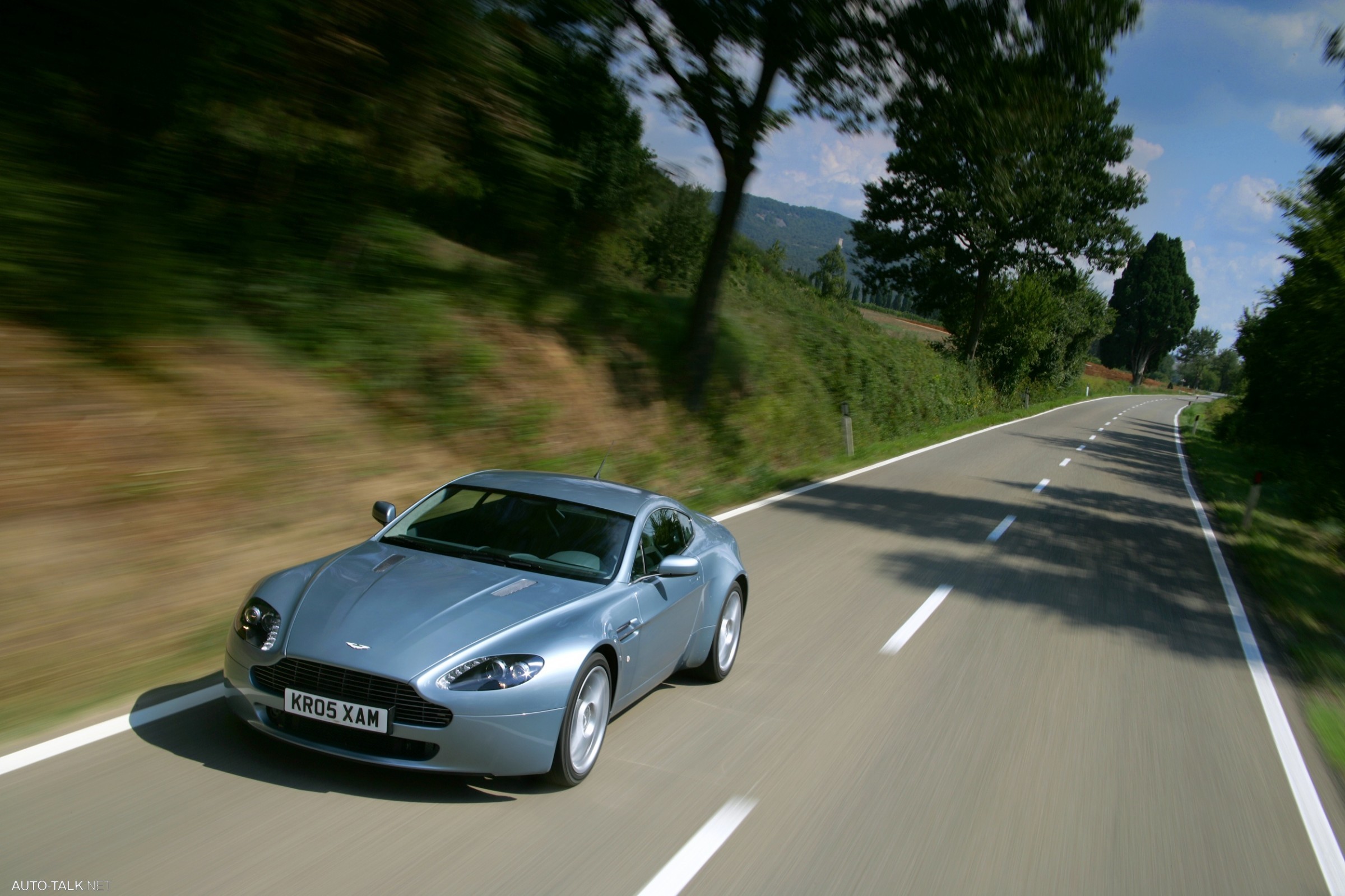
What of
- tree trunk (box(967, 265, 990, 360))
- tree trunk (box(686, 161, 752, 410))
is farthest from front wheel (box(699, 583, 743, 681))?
tree trunk (box(967, 265, 990, 360))

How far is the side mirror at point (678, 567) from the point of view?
5.20 m

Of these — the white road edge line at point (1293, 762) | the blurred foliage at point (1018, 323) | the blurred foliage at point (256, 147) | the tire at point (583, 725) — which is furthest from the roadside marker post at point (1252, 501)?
the blurred foliage at point (1018, 323)

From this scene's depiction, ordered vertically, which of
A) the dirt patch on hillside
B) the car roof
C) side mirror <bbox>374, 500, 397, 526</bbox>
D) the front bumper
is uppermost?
the dirt patch on hillside

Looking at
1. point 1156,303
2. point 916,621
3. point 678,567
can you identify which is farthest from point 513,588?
point 1156,303

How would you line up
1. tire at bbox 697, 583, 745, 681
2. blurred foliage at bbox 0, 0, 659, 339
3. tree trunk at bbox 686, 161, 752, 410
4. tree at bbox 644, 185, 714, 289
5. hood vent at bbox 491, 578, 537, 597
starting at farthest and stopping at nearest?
tree at bbox 644, 185, 714, 289
tree trunk at bbox 686, 161, 752, 410
blurred foliage at bbox 0, 0, 659, 339
tire at bbox 697, 583, 745, 681
hood vent at bbox 491, 578, 537, 597

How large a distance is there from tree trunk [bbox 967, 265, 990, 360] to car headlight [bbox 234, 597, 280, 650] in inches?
1662

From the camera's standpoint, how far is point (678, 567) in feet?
17.0

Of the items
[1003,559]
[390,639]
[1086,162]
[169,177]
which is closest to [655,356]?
[1003,559]

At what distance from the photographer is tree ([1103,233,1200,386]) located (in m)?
112

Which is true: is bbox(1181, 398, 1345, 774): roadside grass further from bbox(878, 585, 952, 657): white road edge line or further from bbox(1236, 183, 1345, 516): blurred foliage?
bbox(878, 585, 952, 657): white road edge line

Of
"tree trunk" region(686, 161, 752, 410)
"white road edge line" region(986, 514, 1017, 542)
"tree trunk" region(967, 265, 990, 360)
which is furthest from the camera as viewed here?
"tree trunk" region(967, 265, 990, 360)

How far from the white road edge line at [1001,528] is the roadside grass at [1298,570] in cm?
297

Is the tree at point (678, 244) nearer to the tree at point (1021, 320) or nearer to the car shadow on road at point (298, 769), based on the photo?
the car shadow on road at point (298, 769)

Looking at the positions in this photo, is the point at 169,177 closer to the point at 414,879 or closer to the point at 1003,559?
the point at 414,879
